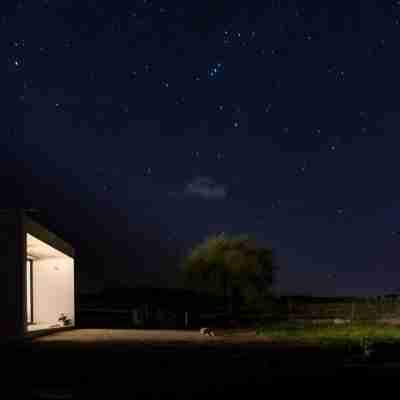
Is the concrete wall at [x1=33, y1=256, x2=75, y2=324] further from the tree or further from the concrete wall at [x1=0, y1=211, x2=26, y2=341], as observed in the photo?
the tree

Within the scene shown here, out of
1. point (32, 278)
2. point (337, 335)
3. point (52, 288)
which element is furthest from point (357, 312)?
point (32, 278)

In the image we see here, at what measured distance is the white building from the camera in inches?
638

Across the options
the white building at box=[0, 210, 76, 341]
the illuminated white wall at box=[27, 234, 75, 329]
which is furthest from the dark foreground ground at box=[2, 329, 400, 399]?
the illuminated white wall at box=[27, 234, 75, 329]

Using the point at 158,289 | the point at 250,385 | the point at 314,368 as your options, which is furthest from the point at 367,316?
the point at 158,289

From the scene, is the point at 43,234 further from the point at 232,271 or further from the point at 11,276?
the point at 232,271

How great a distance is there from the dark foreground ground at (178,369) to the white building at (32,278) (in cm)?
89

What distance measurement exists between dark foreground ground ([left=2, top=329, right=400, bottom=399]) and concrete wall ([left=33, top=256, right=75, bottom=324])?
258 inches

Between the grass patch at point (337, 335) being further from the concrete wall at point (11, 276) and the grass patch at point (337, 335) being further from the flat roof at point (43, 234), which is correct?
the flat roof at point (43, 234)

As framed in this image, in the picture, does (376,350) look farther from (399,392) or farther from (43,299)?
(43,299)

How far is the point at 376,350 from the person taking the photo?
12578mm

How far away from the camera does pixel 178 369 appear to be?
37.2ft

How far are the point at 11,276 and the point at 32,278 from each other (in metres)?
7.81

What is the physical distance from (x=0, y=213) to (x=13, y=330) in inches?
111

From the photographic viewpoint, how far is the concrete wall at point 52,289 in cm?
2375
